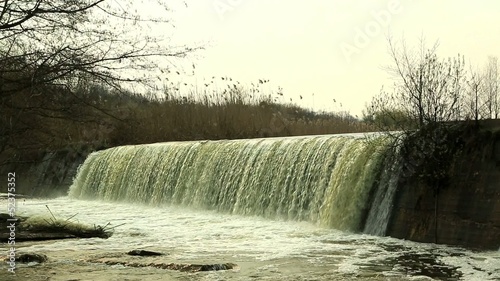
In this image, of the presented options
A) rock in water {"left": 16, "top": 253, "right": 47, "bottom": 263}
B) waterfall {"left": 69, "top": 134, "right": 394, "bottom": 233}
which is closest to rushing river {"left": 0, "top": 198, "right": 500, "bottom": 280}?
rock in water {"left": 16, "top": 253, "right": 47, "bottom": 263}

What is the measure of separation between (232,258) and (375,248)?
2012mm

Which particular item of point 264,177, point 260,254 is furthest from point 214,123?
point 260,254

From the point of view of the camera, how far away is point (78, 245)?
8766mm

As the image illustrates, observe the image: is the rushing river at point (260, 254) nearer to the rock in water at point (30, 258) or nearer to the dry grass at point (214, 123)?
the rock in water at point (30, 258)

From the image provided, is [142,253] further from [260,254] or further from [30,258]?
[260,254]

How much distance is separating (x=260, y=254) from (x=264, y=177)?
5.15 m

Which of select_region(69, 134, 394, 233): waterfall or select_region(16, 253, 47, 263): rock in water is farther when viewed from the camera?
select_region(69, 134, 394, 233): waterfall

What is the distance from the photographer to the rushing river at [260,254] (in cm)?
654

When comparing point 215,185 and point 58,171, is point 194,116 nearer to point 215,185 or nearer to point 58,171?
point 58,171

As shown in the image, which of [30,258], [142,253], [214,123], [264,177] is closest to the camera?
[30,258]

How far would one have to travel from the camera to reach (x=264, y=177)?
13109 mm

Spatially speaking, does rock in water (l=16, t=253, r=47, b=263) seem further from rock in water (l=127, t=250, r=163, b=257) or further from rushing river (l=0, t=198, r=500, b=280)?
rock in water (l=127, t=250, r=163, b=257)

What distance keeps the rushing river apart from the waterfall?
463 mm

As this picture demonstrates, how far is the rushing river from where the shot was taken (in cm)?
654
